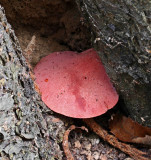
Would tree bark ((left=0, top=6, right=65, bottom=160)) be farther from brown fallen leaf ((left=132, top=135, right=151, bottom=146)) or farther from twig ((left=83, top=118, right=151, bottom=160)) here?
brown fallen leaf ((left=132, top=135, right=151, bottom=146))

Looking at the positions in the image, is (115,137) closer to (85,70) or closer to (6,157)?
(85,70)

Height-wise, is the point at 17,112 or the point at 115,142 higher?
the point at 17,112

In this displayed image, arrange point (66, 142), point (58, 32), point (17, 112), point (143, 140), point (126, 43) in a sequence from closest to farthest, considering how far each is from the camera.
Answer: point (17, 112) < point (126, 43) < point (66, 142) < point (143, 140) < point (58, 32)

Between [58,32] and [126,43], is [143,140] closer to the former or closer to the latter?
[126,43]

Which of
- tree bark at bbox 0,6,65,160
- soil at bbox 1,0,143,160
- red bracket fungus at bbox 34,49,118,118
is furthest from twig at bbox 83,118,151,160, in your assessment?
tree bark at bbox 0,6,65,160

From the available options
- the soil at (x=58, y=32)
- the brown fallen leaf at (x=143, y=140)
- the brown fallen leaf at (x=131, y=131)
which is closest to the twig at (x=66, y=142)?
the soil at (x=58, y=32)

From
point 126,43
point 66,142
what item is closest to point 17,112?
point 66,142
